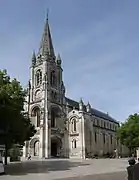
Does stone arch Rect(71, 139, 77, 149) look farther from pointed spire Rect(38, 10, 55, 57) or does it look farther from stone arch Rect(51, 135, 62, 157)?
pointed spire Rect(38, 10, 55, 57)

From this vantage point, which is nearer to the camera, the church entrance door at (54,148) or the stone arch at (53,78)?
the church entrance door at (54,148)

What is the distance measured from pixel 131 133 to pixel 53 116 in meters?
25.6

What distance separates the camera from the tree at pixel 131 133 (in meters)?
51.9

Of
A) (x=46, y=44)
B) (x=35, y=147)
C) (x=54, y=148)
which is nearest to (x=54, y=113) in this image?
(x=54, y=148)

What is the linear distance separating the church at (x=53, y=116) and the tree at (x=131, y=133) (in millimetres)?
18673

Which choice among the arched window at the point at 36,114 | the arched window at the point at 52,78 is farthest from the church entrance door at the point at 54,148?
the arched window at the point at 52,78

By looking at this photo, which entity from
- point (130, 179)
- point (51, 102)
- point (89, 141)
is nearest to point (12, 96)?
point (130, 179)

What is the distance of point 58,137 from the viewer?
232ft

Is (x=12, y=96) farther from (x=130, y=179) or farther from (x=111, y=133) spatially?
(x=111, y=133)

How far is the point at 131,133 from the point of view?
52.7 m

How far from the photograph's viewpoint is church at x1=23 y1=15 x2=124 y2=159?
224ft

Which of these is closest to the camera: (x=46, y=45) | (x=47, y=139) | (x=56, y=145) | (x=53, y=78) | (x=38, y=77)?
(x=47, y=139)

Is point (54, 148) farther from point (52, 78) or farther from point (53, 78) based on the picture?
point (53, 78)

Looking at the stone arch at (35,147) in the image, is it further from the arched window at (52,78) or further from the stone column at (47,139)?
the arched window at (52,78)
